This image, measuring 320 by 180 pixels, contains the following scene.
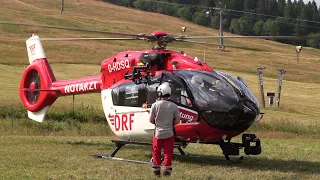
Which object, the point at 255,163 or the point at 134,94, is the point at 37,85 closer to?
the point at 134,94

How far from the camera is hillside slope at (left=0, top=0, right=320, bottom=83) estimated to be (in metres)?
57.1

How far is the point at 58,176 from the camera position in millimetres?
11047

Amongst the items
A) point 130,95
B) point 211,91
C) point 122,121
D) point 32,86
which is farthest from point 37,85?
point 211,91

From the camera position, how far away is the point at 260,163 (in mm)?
13898

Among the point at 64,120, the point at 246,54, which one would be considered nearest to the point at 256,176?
the point at 64,120

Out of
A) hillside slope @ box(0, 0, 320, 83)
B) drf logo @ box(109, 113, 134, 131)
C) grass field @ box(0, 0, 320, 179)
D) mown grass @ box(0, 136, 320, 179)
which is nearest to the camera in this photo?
mown grass @ box(0, 136, 320, 179)

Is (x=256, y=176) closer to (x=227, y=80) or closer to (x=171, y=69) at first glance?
(x=227, y=80)

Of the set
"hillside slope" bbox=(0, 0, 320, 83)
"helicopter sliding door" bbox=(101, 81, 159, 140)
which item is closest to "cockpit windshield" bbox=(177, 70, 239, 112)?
"helicopter sliding door" bbox=(101, 81, 159, 140)

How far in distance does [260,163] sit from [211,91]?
248cm

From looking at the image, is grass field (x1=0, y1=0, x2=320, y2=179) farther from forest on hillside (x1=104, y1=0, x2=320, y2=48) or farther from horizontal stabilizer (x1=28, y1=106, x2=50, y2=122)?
forest on hillside (x1=104, y1=0, x2=320, y2=48)

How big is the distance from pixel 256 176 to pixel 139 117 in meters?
3.45

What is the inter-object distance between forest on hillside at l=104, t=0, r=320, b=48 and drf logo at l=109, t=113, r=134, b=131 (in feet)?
391

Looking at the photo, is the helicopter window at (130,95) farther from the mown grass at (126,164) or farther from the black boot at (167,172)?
the black boot at (167,172)

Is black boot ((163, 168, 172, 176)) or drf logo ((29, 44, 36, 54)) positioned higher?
drf logo ((29, 44, 36, 54))
